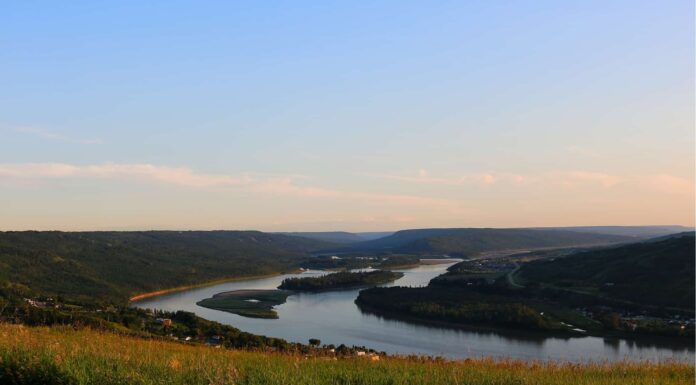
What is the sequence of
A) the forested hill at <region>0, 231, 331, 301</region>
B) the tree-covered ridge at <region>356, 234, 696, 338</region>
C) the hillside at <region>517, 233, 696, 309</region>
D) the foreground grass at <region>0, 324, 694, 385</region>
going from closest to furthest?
the foreground grass at <region>0, 324, 694, 385</region> < the tree-covered ridge at <region>356, 234, 696, 338</region> < the hillside at <region>517, 233, 696, 309</region> < the forested hill at <region>0, 231, 331, 301</region>

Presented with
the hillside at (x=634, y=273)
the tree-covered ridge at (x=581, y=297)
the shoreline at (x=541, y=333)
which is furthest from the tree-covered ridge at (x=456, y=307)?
the hillside at (x=634, y=273)

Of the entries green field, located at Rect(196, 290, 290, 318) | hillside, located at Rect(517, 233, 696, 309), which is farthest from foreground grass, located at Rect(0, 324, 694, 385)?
hillside, located at Rect(517, 233, 696, 309)

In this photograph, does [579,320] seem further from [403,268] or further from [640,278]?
[403,268]

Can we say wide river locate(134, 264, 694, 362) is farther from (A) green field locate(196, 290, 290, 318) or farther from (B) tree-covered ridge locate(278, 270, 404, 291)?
(B) tree-covered ridge locate(278, 270, 404, 291)

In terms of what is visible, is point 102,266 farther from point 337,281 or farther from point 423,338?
point 423,338

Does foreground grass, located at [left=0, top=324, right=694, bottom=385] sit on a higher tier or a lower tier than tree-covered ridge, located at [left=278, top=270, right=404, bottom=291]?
higher

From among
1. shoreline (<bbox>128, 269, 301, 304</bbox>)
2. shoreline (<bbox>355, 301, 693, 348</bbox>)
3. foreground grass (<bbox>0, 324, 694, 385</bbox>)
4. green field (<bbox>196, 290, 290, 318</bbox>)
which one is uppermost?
foreground grass (<bbox>0, 324, 694, 385</bbox>)

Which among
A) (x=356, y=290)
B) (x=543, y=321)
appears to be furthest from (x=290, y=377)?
(x=356, y=290)
